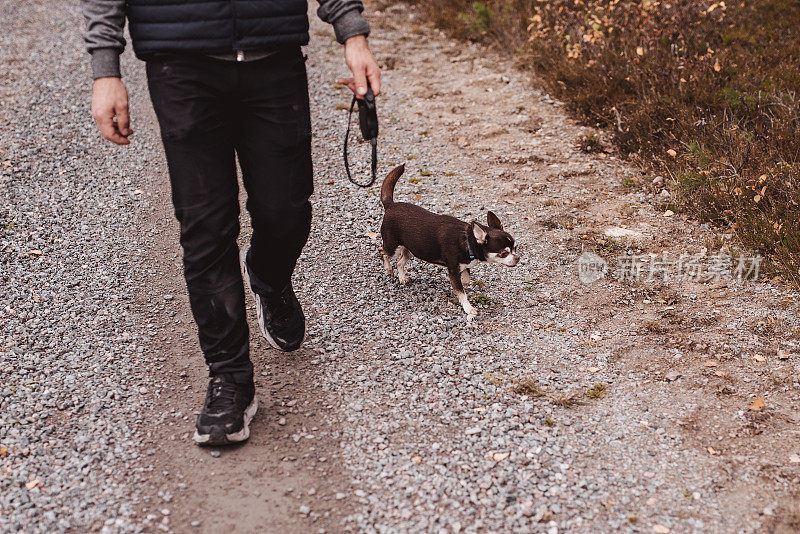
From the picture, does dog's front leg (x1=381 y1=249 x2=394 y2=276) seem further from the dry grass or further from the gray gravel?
the dry grass

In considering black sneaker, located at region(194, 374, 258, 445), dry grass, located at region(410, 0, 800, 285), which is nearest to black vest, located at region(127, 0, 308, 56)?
black sneaker, located at region(194, 374, 258, 445)

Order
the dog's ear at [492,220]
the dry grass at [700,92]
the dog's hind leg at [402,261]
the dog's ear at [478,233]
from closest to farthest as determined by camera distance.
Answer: the dog's ear at [478,233], the dog's ear at [492,220], the dog's hind leg at [402,261], the dry grass at [700,92]

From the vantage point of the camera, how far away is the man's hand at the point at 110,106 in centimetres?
294

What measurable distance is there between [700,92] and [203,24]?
526 cm

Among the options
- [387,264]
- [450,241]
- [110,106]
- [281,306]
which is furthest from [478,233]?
[110,106]

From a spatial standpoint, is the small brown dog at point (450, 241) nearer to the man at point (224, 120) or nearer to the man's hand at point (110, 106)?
the man at point (224, 120)

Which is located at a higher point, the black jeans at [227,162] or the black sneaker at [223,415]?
the black jeans at [227,162]

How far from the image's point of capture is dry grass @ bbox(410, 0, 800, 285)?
17.8 feet

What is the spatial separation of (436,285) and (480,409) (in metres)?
1.48

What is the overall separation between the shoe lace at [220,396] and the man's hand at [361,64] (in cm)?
148

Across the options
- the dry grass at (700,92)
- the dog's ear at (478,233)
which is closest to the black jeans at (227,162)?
the dog's ear at (478,233)

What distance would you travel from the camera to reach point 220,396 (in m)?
3.45

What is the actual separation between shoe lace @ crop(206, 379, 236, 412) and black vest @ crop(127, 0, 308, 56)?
1516mm

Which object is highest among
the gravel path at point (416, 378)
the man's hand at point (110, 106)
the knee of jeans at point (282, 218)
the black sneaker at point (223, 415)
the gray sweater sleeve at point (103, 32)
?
the gray sweater sleeve at point (103, 32)
